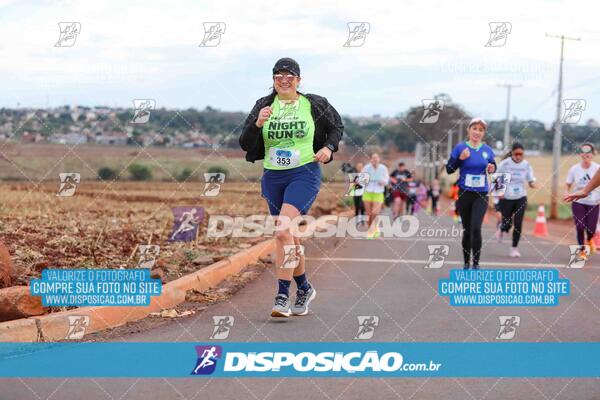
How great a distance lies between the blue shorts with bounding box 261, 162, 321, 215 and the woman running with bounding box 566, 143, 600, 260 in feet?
24.0

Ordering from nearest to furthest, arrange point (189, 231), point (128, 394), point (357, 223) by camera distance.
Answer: point (128, 394)
point (189, 231)
point (357, 223)

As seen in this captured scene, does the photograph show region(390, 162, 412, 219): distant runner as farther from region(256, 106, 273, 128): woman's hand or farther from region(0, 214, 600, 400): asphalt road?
region(256, 106, 273, 128): woman's hand

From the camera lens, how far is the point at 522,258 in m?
15.1

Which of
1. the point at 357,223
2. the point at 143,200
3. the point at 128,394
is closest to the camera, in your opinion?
the point at 128,394

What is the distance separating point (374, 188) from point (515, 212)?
4.40m

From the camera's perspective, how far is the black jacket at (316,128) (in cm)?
822

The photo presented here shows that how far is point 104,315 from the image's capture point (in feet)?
25.7

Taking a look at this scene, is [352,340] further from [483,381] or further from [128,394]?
[128,394]

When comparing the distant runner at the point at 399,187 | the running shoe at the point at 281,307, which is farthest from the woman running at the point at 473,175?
the distant runner at the point at 399,187

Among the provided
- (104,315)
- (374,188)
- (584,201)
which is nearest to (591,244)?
(584,201)

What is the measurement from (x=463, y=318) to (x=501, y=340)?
108cm

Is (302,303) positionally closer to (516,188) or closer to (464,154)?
(464,154)

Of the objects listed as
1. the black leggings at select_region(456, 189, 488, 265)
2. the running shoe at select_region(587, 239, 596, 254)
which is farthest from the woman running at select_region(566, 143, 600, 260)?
the black leggings at select_region(456, 189, 488, 265)

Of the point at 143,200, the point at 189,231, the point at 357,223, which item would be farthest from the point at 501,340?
the point at 143,200
